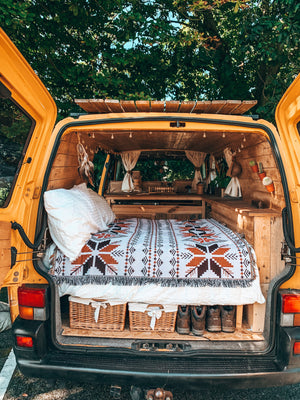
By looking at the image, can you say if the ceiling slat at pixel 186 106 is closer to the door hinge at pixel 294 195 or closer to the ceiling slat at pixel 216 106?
the ceiling slat at pixel 216 106

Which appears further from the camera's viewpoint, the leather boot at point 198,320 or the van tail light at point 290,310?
the leather boot at point 198,320

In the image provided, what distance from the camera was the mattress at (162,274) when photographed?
7.03 feet

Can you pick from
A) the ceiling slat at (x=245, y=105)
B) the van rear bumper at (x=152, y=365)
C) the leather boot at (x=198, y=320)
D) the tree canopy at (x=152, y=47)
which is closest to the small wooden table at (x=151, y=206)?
the tree canopy at (x=152, y=47)

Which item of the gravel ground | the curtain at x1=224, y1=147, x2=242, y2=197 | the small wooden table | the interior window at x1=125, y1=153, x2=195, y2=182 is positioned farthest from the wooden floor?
the interior window at x1=125, y1=153, x2=195, y2=182

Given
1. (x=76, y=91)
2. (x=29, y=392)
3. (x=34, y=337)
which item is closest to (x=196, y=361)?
(x=34, y=337)

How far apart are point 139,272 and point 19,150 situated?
135cm

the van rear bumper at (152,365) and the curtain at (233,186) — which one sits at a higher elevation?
the curtain at (233,186)

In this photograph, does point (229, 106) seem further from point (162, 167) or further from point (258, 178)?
point (162, 167)

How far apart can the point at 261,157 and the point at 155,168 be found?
215 inches

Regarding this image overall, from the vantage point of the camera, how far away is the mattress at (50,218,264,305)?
2143 mm

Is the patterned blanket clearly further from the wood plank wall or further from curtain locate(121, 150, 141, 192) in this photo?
curtain locate(121, 150, 141, 192)

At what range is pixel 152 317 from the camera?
219cm

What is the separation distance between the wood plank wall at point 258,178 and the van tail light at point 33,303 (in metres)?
2.14

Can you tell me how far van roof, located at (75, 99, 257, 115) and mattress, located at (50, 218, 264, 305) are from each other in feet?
3.87
